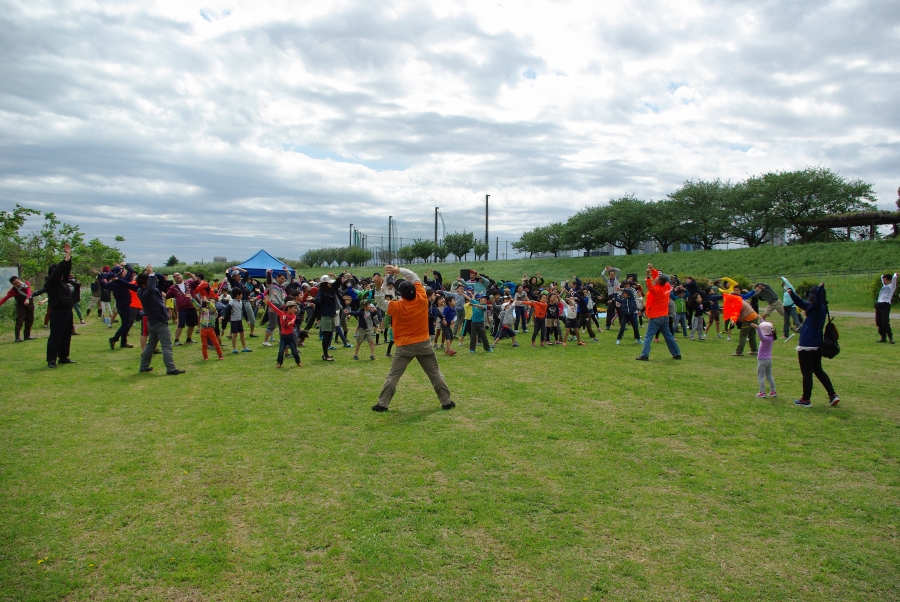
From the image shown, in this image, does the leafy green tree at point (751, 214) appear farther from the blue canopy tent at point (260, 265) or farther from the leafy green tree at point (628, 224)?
the blue canopy tent at point (260, 265)

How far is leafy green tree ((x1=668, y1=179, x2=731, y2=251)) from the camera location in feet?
146

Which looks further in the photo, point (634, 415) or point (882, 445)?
point (634, 415)

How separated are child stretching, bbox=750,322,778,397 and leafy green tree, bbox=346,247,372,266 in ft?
178

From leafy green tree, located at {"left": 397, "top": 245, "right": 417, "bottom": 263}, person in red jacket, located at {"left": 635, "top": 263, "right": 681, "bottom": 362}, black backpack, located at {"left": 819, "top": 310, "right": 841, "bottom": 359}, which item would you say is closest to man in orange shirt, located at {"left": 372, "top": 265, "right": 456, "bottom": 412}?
black backpack, located at {"left": 819, "top": 310, "right": 841, "bottom": 359}

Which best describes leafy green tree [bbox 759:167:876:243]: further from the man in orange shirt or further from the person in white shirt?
the man in orange shirt

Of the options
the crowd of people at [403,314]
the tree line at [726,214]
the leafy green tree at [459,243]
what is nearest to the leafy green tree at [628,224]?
the tree line at [726,214]

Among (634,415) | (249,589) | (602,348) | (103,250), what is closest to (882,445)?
(634,415)

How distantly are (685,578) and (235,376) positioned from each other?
842 centimetres

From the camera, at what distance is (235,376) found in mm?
9898

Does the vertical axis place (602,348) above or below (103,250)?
below

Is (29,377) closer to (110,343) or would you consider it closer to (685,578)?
(110,343)

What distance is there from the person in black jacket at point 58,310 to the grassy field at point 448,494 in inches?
69.3

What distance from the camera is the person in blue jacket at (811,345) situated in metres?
7.45

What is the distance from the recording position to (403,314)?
24.5 ft
